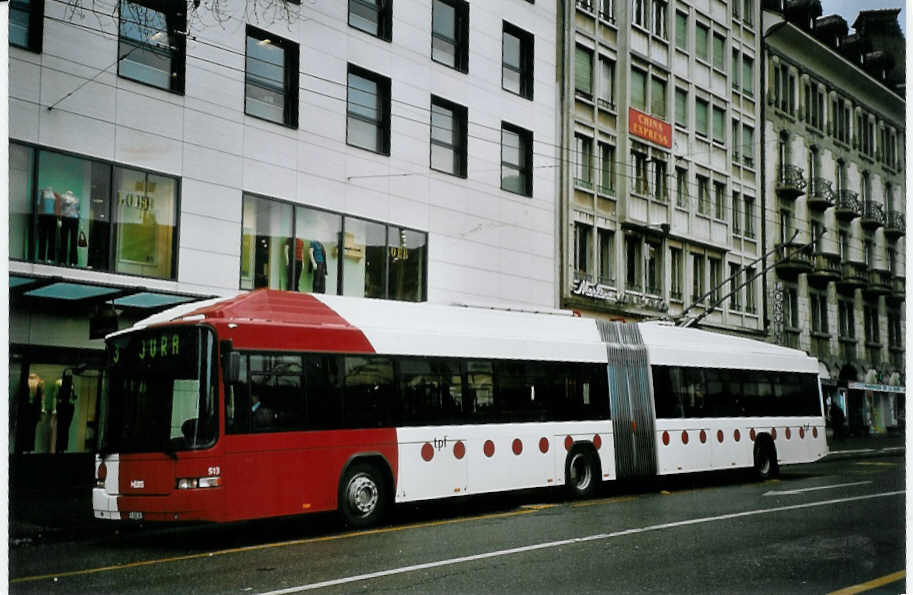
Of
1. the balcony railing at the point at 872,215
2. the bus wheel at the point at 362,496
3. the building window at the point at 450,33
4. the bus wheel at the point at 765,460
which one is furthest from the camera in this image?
the bus wheel at the point at 765,460

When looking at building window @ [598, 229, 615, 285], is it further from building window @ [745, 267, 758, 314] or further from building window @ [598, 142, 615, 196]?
building window @ [745, 267, 758, 314]

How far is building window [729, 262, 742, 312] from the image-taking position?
2355cm

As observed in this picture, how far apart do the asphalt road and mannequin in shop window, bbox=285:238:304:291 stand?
3006 mm

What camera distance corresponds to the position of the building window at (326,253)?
15.3 metres

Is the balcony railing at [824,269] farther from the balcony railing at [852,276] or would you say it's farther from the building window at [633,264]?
the building window at [633,264]

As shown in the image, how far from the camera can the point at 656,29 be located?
2139cm

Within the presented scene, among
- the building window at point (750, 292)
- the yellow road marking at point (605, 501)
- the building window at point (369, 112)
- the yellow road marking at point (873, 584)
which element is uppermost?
the building window at point (369, 112)

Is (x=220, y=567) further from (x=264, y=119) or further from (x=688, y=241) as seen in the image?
(x=688, y=241)

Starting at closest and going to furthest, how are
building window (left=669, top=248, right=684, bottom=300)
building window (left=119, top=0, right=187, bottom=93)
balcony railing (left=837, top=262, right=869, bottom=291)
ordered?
building window (left=119, top=0, right=187, bottom=93), balcony railing (left=837, top=262, right=869, bottom=291), building window (left=669, top=248, right=684, bottom=300)

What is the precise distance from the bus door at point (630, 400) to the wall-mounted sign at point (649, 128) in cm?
542

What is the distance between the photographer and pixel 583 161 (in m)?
23.3

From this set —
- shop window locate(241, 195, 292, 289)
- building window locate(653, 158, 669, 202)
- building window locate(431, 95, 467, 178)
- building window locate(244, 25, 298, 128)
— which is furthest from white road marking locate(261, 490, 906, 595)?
building window locate(653, 158, 669, 202)

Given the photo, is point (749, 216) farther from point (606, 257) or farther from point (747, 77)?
point (606, 257)

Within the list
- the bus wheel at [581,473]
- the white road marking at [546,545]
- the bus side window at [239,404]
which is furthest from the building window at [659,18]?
the bus side window at [239,404]
